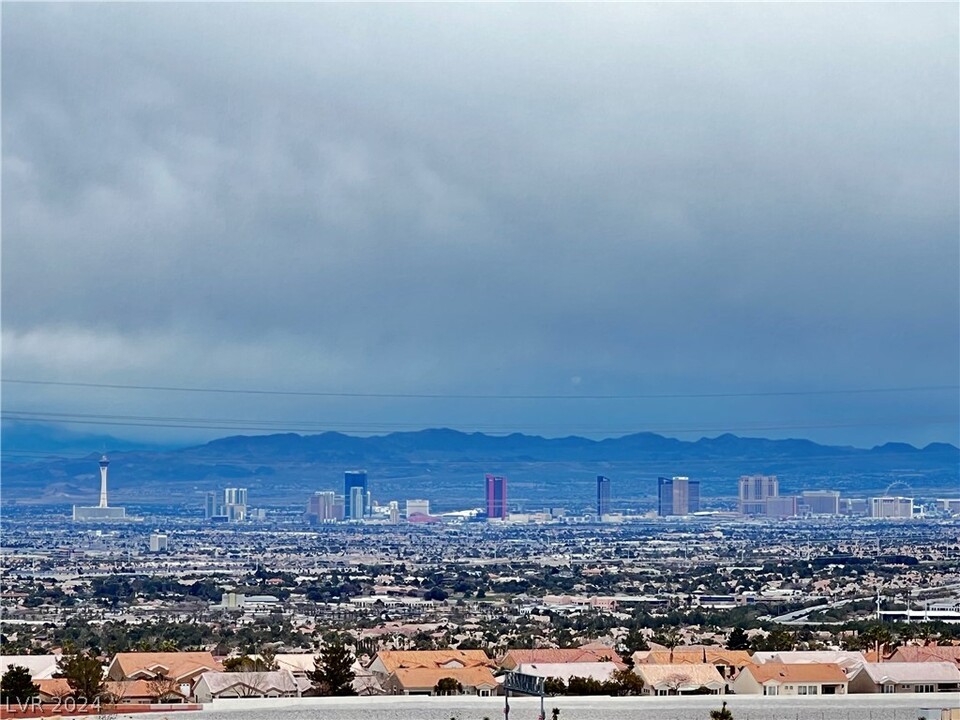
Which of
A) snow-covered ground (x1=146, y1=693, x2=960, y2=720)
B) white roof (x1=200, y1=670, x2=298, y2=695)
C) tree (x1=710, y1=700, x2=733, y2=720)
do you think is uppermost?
white roof (x1=200, y1=670, x2=298, y2=695)

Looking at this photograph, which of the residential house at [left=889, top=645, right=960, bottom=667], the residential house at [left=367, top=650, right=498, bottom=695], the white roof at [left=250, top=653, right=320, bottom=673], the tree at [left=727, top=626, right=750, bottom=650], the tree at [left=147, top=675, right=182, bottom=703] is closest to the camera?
the tree at [left=147, top=675, right=182, bottom=703]

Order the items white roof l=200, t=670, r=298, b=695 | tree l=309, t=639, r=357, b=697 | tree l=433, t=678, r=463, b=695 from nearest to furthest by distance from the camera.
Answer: tree l=433, t=678, r=463, b=695
white roof l=200, t=670, r=298, b=695
tree l=309, t=639, r=357, b=697

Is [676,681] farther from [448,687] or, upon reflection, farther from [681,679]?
[448,687]

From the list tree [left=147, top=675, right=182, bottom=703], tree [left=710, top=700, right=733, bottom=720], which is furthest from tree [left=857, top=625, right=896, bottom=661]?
tree [left=147, top=675, right=182, bottom=703]

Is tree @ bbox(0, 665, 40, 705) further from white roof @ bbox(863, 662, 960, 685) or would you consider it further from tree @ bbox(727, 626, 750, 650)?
tree @ bbox(727, 626, 750, 650)

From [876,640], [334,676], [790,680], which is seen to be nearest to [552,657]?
[334,676]

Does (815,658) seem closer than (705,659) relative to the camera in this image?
No
